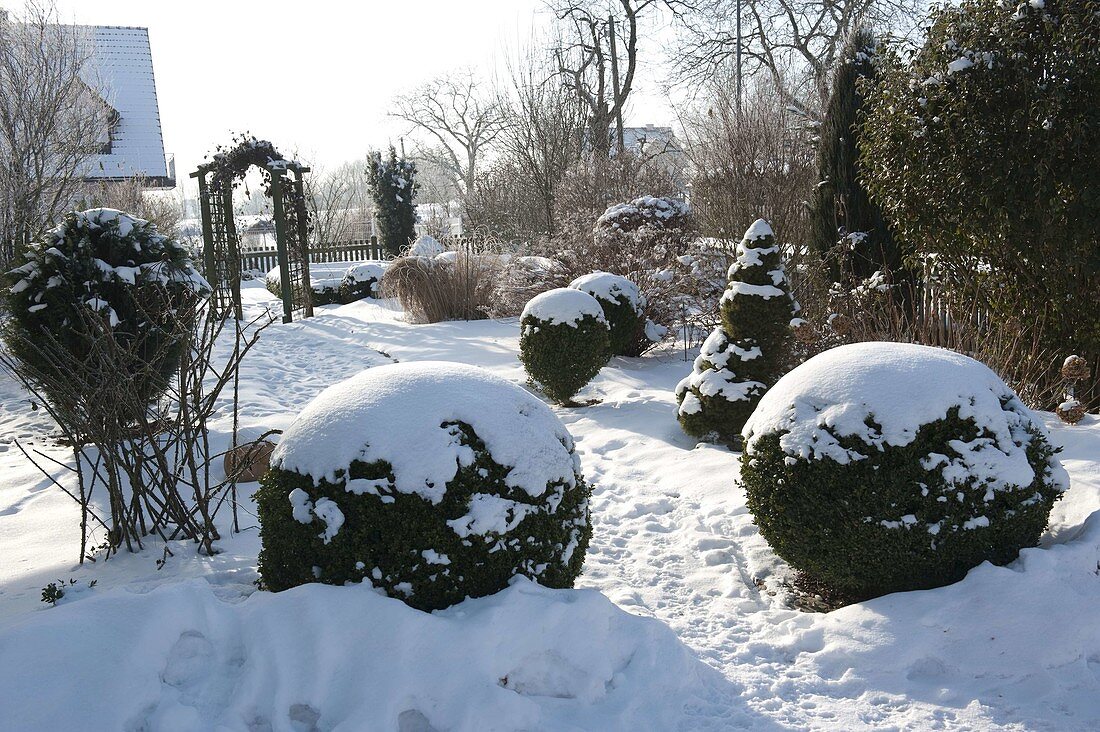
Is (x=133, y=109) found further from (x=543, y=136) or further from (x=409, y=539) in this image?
(x=409, y=539)

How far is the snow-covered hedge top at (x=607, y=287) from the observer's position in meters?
8.30

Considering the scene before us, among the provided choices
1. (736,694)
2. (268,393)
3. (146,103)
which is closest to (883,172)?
(736,694)

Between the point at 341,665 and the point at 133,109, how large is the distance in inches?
1055

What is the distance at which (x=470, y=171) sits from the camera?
42312 mm

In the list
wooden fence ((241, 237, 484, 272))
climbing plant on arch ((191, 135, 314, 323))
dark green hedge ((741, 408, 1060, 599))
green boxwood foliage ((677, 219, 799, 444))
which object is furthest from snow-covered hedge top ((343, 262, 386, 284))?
dark green hedge ((741, 408, 1060, 599))

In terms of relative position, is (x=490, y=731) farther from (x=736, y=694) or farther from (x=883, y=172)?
(x=883, y=172)

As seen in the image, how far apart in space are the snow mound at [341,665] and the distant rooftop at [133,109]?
2453 centimetres

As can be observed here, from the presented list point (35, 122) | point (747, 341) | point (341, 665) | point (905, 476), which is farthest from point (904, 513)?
point (35, 122)

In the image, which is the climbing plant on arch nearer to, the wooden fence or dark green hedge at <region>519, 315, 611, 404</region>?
dark green hedge at <region>519, 315, 611, 404</region>

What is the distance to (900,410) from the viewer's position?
10.0 ft

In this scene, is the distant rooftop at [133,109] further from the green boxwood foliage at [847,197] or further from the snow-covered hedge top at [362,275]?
the green boxwood foliage at [847,197]

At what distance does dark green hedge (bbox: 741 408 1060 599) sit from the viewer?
2.98 meters

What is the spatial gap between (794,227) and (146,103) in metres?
22.7

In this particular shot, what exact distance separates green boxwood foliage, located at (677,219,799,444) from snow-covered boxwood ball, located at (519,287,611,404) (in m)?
1.46
